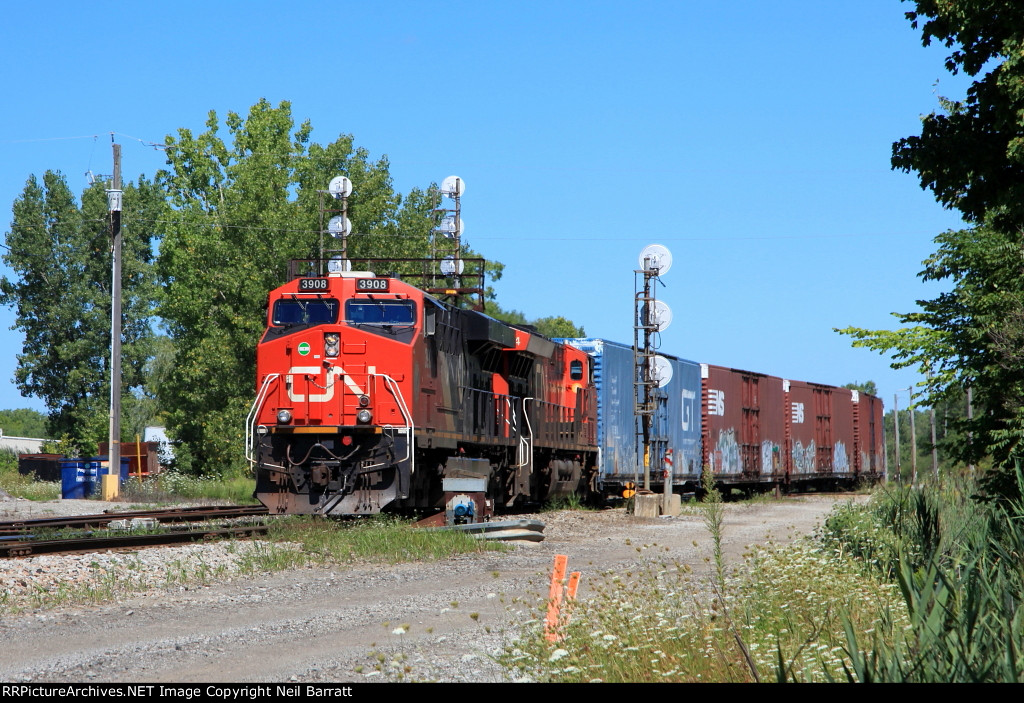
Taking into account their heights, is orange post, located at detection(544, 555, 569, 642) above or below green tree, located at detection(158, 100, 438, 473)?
below

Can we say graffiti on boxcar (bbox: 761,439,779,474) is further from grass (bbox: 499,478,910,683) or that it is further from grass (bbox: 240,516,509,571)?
grass (bbox: 499,478,910,683)

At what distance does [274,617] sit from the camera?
928cm

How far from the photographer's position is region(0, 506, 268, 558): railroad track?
12312mm

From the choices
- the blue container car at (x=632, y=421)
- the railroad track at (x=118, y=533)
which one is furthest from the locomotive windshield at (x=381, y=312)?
the blue container car at (x=632, y=421)

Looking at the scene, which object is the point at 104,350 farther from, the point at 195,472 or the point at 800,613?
the point at 800,613

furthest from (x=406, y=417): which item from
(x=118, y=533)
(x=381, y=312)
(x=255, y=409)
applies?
(x=118, y=533)

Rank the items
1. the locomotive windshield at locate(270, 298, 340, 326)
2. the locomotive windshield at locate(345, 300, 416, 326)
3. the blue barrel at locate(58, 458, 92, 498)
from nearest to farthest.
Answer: the locomotive windshield at locate(345, 300, 416, 326), the locomotive windshield at locate(270, 298, 340, 326), the blue barrel at locate(58, 458, 92, 498)

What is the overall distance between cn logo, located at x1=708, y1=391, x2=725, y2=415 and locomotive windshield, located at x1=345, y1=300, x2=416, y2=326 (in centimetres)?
1564

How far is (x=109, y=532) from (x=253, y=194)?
27.5 metres

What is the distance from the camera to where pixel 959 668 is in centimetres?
434

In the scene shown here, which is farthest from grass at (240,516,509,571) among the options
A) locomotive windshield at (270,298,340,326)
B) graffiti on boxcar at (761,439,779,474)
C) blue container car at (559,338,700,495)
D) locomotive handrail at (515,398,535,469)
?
graffiti on boxcar at (761,439,779,474)

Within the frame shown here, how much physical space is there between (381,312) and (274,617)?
24.4ft

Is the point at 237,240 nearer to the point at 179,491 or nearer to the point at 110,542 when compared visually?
the point at 179,491
